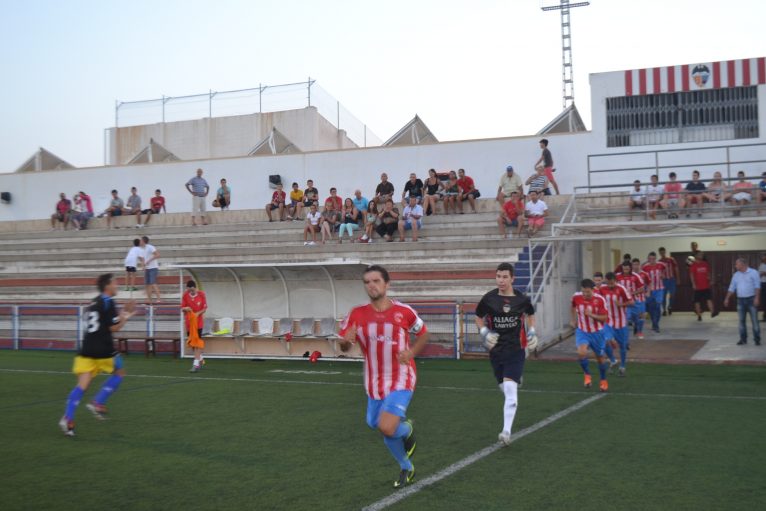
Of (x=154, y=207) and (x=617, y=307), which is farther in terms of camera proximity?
(x=154, y=207)

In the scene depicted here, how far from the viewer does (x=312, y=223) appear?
2530 centimetres

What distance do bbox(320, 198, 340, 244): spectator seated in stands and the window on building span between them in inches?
349

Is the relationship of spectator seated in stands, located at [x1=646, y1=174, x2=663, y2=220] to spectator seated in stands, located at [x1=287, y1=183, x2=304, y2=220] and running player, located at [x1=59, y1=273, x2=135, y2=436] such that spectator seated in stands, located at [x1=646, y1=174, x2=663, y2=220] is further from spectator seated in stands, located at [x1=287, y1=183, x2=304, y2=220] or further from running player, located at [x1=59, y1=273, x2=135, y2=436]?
running player, located at [x1=59, y1=273, x2=135, y2=436]

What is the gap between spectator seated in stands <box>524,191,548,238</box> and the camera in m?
22.1

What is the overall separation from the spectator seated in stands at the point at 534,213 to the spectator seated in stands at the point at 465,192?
2.32m

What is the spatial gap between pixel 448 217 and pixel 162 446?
16.7 metres

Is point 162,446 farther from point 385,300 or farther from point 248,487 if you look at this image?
point 385,300

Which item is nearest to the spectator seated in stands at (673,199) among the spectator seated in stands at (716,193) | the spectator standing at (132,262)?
the spectator seated in stands at (716,193)

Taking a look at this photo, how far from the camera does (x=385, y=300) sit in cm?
706

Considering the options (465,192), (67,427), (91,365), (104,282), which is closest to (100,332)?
(91,365)

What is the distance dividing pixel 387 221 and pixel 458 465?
16.5m

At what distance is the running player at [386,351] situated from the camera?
6.84 meters

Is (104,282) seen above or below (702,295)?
above

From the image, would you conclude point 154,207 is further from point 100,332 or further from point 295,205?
point 100,332
